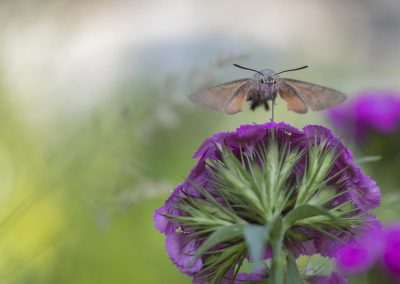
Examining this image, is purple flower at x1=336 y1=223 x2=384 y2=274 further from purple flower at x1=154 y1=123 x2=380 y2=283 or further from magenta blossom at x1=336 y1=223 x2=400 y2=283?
purple flower at x1=154 y1=123 x2=380 y2=283

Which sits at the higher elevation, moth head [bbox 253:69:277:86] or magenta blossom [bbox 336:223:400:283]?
moth head [bbox 253:69:277:86]

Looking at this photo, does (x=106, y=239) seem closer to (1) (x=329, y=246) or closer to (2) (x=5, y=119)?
(2) (x=5, y=119)

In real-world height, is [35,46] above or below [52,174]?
above

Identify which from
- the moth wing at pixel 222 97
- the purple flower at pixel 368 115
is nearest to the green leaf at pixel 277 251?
the moth wing at pixel 222 97

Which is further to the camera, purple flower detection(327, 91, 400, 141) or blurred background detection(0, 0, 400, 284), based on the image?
purple flower detection(327, 91, 400, 141)

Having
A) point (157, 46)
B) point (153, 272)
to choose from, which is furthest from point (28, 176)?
point (157, 46)

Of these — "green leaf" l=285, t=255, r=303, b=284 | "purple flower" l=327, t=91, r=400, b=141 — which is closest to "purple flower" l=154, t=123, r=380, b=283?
"green leaf" l=285, t=255, r=303, b=284

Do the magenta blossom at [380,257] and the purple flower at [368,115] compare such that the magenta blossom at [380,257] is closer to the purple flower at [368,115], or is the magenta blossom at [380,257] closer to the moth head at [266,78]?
the moth head at [266,78]

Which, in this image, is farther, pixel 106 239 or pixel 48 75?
pixel 106 239
